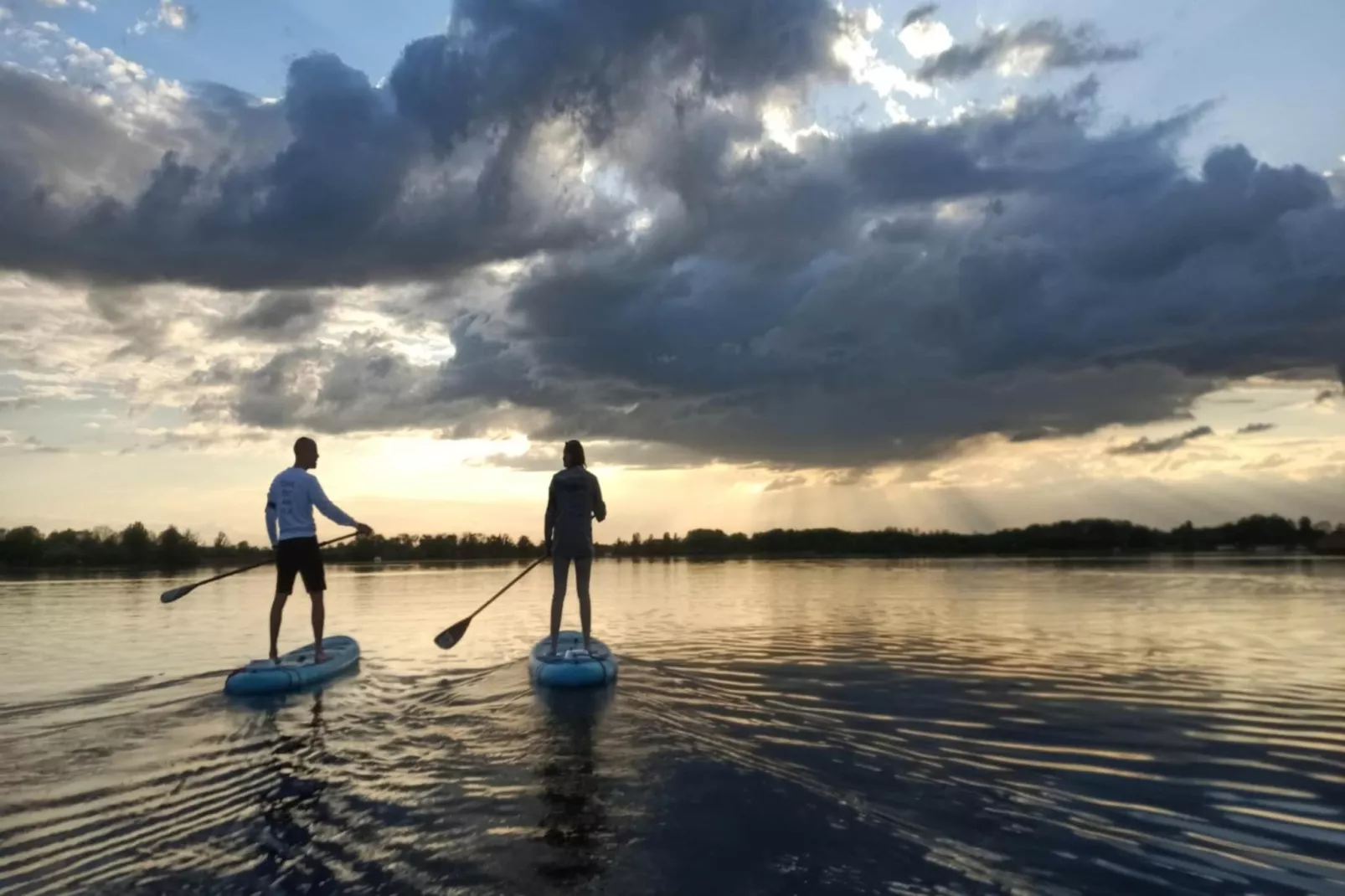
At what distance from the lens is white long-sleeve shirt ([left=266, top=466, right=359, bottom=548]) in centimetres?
1199

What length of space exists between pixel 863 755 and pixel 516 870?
3.62m

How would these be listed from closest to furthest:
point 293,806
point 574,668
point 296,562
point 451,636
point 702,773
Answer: point 293,806 < point 702,773 < point 574,668 < point 296,562 < point 451,636

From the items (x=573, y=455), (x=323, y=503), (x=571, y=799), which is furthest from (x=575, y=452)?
(x=571, y=799)

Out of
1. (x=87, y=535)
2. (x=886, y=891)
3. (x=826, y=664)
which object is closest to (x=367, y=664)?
(x=826, y=664)

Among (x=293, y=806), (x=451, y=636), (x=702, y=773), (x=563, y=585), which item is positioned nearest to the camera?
(x=293, y=806)

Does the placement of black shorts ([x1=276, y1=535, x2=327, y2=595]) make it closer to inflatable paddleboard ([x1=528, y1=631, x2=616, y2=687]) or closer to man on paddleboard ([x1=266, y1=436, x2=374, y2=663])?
man on paddleboard ([x1=266, y1=436, x2=374, y2=663])

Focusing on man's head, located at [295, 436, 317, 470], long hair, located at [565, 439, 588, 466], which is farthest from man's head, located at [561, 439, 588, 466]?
man's head, located at [295, 436, 317, 470]

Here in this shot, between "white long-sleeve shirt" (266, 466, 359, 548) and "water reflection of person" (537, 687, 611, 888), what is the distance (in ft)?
15.0

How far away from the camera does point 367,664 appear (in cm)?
1364

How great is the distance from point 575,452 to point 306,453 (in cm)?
373

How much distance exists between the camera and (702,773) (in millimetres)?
6922

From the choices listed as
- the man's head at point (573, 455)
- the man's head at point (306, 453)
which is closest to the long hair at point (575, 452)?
→ the man's head at point (573, 455)

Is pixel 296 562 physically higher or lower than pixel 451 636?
higher

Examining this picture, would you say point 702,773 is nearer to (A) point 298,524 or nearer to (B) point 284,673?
(B) point 284,673
